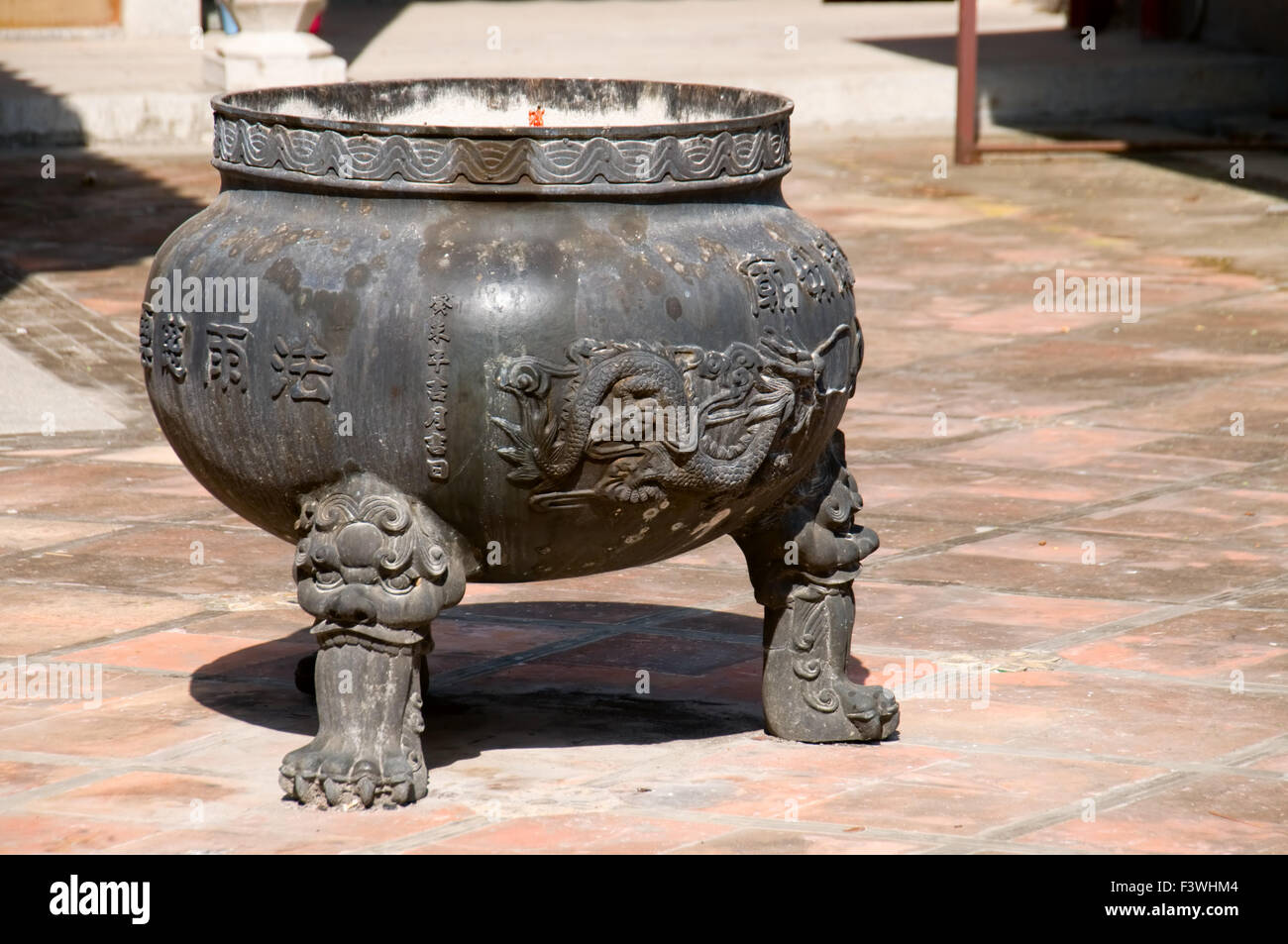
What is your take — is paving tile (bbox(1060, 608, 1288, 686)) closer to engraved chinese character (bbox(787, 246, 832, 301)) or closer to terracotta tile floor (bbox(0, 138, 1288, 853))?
terracotta tile floor (bbox(0, 138, 1288, 853))

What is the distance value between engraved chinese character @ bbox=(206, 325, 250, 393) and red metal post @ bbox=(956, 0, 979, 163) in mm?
10341

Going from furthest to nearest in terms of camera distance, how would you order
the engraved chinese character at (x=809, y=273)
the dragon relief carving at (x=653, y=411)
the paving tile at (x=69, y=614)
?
the paving tile at (x=69, y=614) < the engraved chinese character at (x=809, y=273) < the dragon relief carving at (x=653, y=411)

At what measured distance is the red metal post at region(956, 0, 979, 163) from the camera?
14016 mm

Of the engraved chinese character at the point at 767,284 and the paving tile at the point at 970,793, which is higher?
the engraved chinese character at the point at 767,284

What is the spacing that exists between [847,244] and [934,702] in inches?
268

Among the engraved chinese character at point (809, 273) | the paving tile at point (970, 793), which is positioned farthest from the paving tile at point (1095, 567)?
the engraved chinese character at point (809, 273)

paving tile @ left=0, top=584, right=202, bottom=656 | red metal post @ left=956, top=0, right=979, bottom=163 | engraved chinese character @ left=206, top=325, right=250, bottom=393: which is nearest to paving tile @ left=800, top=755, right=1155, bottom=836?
engraved chinese character @ left=206, top=325, right=250, bottom=393

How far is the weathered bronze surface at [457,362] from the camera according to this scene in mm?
4152

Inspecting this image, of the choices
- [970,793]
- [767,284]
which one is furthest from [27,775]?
[970,793]

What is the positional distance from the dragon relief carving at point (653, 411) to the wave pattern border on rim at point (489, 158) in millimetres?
329

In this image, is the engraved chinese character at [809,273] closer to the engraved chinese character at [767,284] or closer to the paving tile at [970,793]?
the engraved chinese character at [767,284]

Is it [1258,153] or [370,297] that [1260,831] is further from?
[1258,153]

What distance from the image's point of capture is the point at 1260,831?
4.16 m

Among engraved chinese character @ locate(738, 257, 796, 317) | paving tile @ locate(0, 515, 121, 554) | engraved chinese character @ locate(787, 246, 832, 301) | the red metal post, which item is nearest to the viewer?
engraved chinese character @ locate(738, 257, 796, 317)
